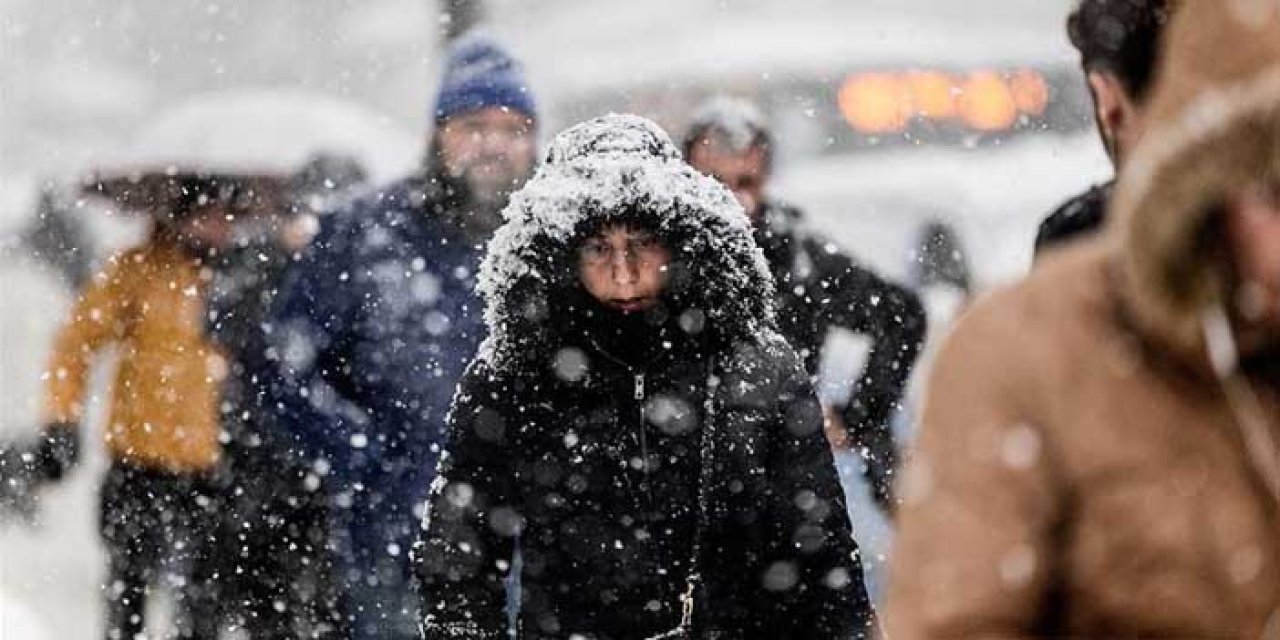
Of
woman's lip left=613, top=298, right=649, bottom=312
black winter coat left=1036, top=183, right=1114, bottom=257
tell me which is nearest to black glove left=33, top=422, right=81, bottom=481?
woman's lip left=613, top=298, right=649, bottom=312

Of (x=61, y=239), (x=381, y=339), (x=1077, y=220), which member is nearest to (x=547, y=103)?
(x=61, y=239)

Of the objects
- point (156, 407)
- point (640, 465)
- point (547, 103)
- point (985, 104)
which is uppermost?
point (547, 103)

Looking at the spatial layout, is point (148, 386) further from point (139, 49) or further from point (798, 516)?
point (139, 49)

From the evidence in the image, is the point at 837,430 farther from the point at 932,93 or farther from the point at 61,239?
the point at 932,93

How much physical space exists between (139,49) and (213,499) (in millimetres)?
30235

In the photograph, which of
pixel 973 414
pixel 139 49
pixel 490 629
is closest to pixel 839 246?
pixel 490 629

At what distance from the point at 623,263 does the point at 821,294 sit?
213 cm

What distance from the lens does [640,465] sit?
417cm

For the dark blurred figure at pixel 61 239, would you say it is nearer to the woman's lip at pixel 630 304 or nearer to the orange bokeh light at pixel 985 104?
the orange bokeh light at pixel 985 104

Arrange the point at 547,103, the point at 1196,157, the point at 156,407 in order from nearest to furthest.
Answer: the point at 1196,157
the point at 156,407
the point at 547,103

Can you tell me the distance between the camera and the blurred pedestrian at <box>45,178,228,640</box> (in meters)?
6.53

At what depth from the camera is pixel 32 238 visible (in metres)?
13.4

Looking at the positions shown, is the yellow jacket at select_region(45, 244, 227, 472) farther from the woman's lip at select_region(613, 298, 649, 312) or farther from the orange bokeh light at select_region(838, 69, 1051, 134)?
the orange bokeh light at select_region(838, 69, 1051, 134)

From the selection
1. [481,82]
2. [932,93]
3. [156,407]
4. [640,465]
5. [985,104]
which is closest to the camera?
[640,465]
